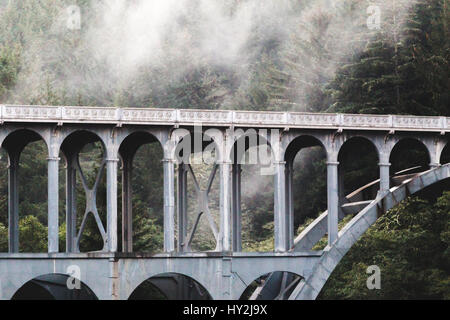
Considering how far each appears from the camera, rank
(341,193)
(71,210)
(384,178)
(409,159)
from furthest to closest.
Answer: (409,159) → (341,193) → (71,210) → (384,178)

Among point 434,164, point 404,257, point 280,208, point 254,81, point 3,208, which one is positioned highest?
point 254,81

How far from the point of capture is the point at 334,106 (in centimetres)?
9006

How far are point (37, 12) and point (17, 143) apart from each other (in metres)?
82.7

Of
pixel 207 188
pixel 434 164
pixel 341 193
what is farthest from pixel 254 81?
pixel 207 188

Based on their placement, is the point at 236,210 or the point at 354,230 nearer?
the point at 354,230

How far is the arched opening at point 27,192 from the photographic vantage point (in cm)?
6675

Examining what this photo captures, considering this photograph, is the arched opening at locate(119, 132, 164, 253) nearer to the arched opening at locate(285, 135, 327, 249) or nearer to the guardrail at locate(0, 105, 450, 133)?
the guardrail at locate(0, 105, 450, 133)

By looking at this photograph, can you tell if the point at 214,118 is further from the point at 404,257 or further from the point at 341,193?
the point at 404,257

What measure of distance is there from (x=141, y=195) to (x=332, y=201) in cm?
4591

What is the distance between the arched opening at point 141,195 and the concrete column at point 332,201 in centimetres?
1093

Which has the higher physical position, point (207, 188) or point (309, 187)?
point (309, 187)

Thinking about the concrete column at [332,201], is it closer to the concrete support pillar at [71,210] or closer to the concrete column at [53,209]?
the concrete support pillar at [71,210]

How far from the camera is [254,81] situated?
12338 centimetres

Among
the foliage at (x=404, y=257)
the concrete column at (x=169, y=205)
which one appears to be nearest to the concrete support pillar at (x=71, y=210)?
the concrete column at (x=169, y=205)
